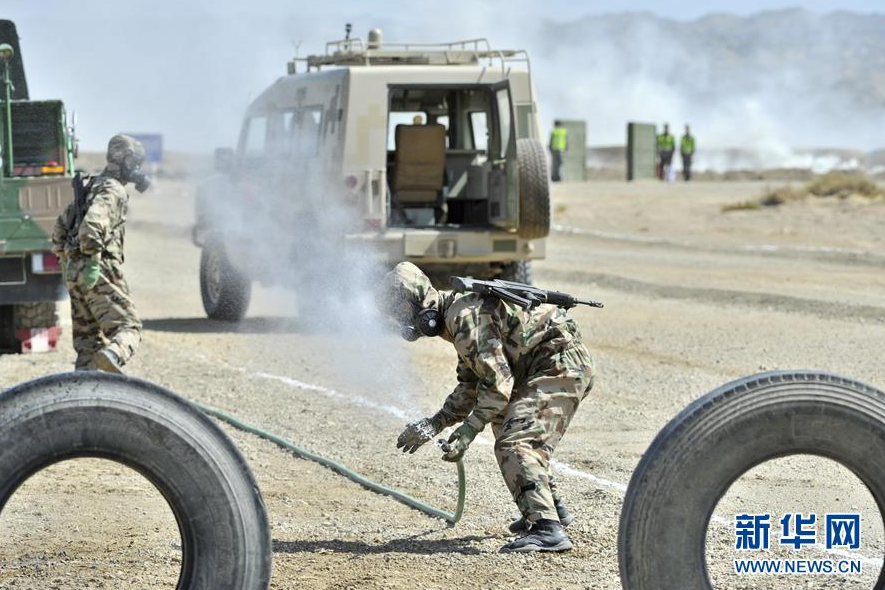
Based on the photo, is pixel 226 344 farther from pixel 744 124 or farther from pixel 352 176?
pixel 744 124

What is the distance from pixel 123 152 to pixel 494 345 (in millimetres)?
3929

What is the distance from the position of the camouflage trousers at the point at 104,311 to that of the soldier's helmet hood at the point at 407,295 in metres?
3.30

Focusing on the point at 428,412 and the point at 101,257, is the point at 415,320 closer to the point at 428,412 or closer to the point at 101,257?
the point at 428,412

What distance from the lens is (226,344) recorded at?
12.4 m

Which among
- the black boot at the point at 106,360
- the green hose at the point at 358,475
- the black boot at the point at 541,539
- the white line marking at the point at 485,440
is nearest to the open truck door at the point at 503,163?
the white line marking at the point at 485,440

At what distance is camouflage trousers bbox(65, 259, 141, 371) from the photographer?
872 cm

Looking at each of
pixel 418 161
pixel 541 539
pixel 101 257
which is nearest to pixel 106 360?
pixel 101 257

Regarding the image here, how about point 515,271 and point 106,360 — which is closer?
point 106,360

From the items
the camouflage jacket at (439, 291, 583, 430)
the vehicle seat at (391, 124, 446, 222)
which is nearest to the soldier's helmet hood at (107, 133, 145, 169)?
the camouflage jacket at (439, 291, 583, 430)

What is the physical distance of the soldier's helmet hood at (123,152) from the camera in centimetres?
877

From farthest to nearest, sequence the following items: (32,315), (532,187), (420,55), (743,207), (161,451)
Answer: (743,207) < (420,55) < (532,187) < (32,315) < (161,451)

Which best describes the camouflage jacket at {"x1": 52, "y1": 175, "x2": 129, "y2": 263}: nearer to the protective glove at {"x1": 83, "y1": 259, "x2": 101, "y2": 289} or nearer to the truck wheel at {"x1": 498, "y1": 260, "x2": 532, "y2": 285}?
the protective glove at {"x1": 83, "y1": 259, "x2": 101, "y2": 289}

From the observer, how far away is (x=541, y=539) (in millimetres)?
5750

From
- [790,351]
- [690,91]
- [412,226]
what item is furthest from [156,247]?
[690,91]
